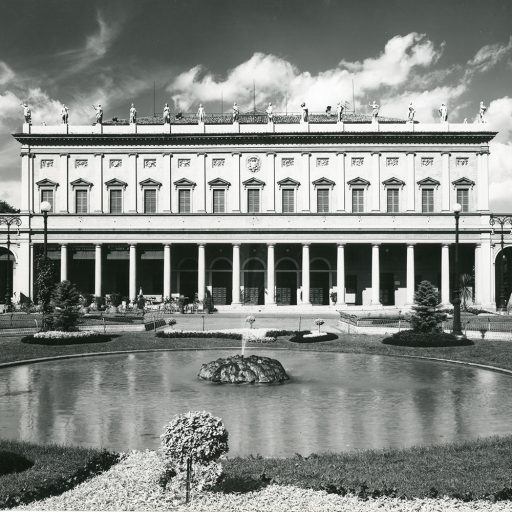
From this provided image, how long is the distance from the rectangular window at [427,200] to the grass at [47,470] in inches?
1966

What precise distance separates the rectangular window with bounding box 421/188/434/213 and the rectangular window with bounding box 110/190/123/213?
2756cm

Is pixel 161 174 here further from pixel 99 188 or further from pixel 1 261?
pixel 1 261

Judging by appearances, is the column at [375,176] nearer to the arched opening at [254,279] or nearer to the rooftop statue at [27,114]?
the arched opening at [254,279]

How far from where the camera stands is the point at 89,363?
77.7 ft

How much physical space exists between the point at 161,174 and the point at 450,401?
45.3 meters

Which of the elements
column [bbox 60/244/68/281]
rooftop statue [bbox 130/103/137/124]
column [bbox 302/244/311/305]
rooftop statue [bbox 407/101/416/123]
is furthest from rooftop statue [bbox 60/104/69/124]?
rooftop statue [bbox 407/101/416/123]

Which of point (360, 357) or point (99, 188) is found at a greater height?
point (99, 188)

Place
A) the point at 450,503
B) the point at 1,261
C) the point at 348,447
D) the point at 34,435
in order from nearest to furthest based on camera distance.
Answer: the point at 450,503 < the point at 348,447 < the point at 34,435 < the point at 1,261

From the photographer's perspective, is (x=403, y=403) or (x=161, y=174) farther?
(x=161, y=174)

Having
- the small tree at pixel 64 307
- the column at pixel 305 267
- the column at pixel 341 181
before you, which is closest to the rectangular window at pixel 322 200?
the column at pixel 341 181

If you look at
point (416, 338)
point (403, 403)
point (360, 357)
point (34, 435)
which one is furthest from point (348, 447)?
point (416, 338)

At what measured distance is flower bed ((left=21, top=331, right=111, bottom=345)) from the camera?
92.1 feet

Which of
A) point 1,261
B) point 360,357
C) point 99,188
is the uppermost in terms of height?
point 99,188

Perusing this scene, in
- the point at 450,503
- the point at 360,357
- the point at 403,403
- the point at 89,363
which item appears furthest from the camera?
the point at 360,357
